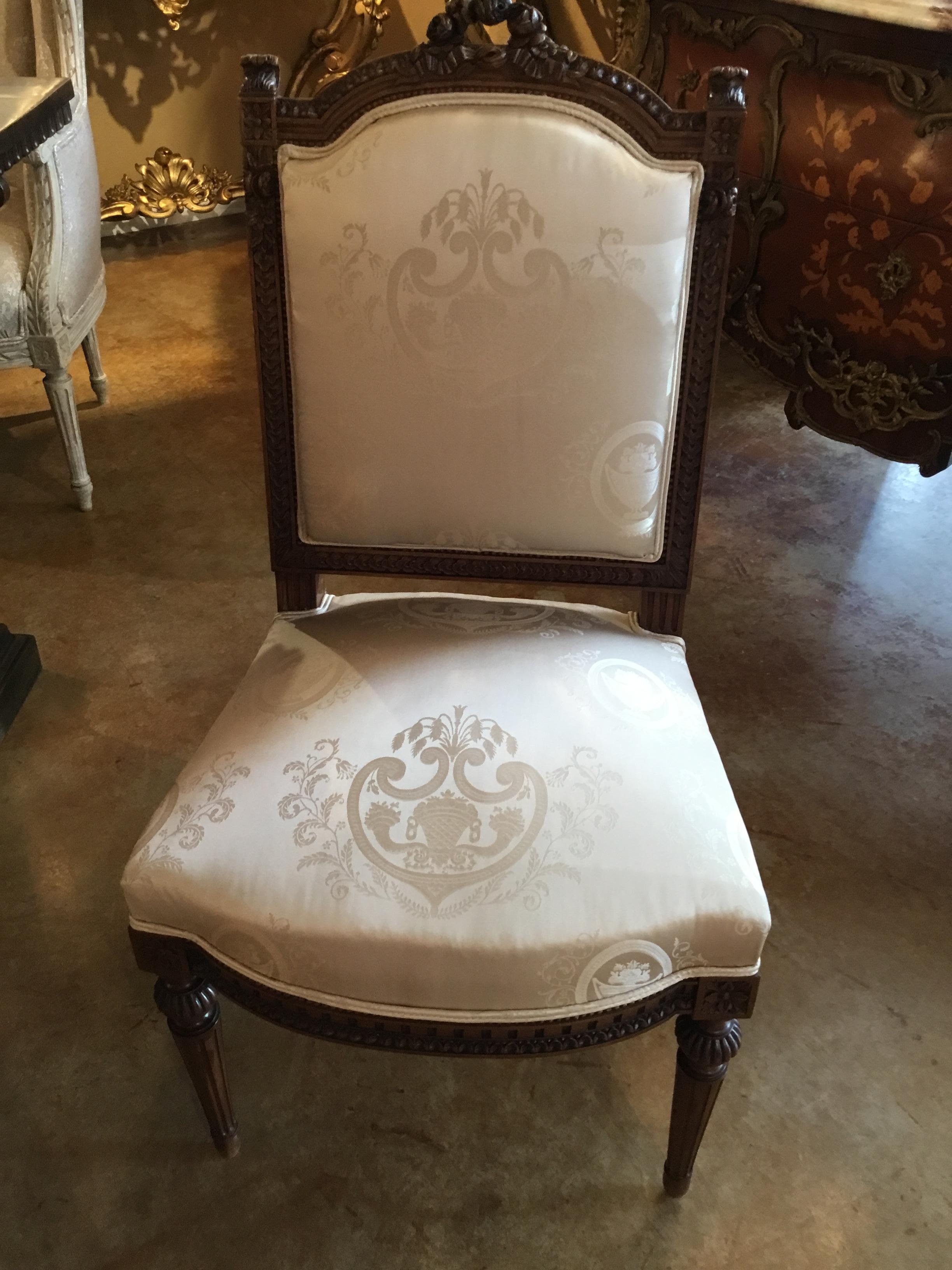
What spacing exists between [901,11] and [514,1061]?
1.36 m

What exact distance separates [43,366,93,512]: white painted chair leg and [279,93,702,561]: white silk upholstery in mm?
1092

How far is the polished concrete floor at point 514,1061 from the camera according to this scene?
105 cm

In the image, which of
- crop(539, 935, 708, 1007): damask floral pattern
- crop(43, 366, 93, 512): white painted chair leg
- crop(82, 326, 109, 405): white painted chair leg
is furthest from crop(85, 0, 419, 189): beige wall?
crop(539, 935, 708, 1007): damask floral pattern

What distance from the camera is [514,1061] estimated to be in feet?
3.78

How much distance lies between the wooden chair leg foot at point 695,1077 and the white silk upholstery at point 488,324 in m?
0.45

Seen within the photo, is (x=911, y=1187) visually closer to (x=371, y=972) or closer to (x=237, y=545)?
(x=371, y=972)

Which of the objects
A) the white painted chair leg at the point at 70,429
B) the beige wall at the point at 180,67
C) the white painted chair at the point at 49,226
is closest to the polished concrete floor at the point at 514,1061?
the white painted chair leg at the point at 70,429

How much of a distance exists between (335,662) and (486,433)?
0.26 m

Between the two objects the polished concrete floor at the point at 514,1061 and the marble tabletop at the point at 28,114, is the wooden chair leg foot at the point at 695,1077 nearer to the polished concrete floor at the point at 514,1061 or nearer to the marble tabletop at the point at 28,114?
the polished concrete floor at the point at 514,1061

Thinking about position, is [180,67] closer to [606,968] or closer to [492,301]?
[492,301]

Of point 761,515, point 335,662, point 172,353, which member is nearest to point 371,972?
point 335,662

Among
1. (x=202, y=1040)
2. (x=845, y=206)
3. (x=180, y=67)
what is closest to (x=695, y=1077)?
(x=202, y=1040)

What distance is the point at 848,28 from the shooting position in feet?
4.60

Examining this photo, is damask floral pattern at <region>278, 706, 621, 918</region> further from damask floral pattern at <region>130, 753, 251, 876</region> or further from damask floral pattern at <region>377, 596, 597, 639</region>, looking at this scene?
damask floral pattern at <region>377, 596, 597, 639</region>
